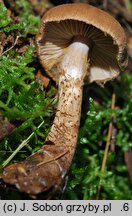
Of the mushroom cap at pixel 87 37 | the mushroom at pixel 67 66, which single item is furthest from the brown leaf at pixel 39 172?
the mushroom cap at pixel 87 37

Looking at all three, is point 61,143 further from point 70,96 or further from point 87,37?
point 87,37

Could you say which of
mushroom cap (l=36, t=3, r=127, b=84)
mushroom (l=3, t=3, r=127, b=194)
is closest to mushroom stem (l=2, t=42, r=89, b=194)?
mushroom (l=3, t=3, r=127, b=194)

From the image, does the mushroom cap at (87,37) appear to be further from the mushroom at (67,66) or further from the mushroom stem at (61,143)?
the mushroom stem at (61,143)

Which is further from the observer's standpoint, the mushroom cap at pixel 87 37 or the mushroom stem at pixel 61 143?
the mushroom cap at pixel 87 37

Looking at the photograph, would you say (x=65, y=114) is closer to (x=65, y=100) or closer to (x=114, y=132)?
(x=65, y=100)

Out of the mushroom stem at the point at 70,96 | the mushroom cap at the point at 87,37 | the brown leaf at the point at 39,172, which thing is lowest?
the brown leaf at the point at 39,172

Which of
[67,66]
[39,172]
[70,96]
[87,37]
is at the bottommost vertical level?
[39,172]

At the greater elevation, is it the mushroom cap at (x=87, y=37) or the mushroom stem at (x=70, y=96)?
the mushroom cap at (x=87, y=37)

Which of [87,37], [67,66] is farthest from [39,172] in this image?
[87,37]

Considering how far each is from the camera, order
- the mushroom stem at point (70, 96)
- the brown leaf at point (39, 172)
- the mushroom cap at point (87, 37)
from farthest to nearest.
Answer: the mushroom stem at point (70, 96), the mushroom cap at point (87, 37), the brown leaf at point (39, 172)
